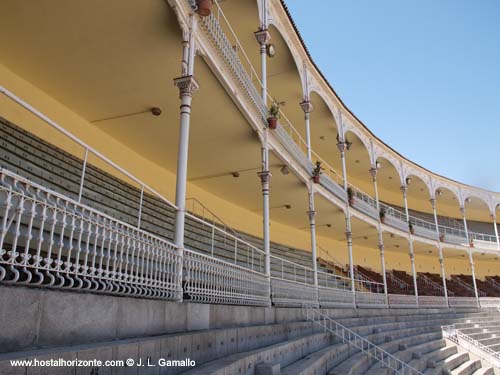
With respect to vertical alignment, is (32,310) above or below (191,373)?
above

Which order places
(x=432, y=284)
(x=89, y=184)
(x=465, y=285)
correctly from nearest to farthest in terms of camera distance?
(x=89, y=184), (x=432, y=284), (x=465, y=285)

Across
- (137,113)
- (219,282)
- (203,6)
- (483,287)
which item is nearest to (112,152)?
(137,113)

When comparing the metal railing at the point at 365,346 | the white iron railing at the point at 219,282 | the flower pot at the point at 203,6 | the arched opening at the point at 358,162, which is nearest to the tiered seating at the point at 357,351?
the metal railing at the point at 365,346

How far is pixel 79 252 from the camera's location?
3.67m

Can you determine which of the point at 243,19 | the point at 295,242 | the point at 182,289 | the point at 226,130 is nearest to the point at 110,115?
the point at 226,130

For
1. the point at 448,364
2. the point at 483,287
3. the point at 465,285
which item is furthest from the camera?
the point at 483,287

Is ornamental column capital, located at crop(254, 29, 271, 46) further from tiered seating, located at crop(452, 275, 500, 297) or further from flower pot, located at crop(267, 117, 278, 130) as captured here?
tiered seating, located at crop(452, 275, 500, 297)

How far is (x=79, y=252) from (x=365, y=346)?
27.5 feet

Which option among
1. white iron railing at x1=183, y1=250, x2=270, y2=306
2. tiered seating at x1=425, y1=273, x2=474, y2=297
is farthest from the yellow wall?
tiered seating at x1=425, y1=273, x2=474, y2=297

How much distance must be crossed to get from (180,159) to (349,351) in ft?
19.3

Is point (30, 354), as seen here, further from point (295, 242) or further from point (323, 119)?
point (295, 242)

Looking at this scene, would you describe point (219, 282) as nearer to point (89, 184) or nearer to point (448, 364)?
point (89, 184)

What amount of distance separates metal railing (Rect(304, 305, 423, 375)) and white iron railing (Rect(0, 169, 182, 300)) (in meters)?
5.27

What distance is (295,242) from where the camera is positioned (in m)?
22.5
